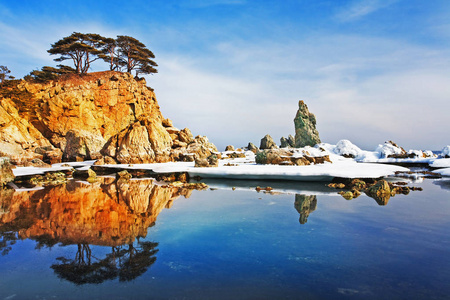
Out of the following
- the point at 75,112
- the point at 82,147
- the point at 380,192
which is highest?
the point at 75,112

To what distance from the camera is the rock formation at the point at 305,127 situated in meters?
45.2

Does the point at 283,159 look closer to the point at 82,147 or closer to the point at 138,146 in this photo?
the point at 138,146

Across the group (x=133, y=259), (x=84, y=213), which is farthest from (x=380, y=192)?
(x=84, y=213)

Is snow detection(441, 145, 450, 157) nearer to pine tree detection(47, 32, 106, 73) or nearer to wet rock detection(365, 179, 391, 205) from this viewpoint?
wet rock detection(365, 179, 391, 205)

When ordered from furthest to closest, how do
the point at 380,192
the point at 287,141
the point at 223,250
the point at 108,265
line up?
the point at 287,141 < the point at 380,192 < the point at 223,250 < the point at 108,265

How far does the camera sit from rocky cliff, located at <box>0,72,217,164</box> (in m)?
19.4

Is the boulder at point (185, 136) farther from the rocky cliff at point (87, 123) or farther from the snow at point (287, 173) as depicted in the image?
the snow at point (287, 173)

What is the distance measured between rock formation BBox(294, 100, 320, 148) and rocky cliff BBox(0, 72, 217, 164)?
21430 mm

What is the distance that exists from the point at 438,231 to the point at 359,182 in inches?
250

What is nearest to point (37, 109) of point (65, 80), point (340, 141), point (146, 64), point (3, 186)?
point (65, 80)

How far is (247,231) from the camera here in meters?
5.43

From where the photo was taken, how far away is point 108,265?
3826 millimetres

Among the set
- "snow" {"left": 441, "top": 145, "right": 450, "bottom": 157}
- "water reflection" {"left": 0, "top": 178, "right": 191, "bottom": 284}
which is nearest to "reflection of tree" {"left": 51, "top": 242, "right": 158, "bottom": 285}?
"water reflection" {"left": 0, "top": 178, "right": 191, "bottom": 284}

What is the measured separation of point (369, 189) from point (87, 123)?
3137 centimetres
